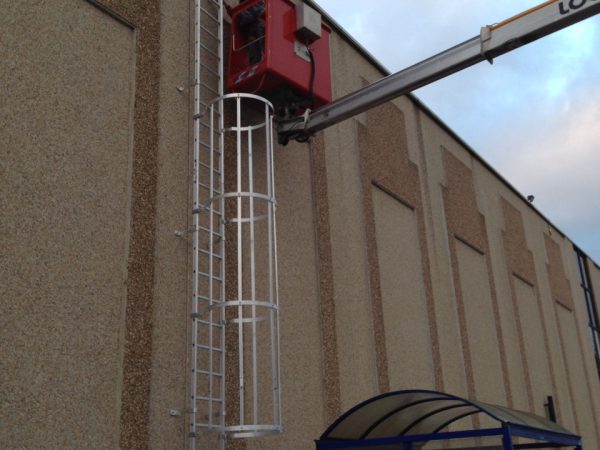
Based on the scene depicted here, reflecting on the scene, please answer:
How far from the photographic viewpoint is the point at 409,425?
366 inches

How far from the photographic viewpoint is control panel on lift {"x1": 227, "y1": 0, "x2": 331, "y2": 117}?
8922 millimetres

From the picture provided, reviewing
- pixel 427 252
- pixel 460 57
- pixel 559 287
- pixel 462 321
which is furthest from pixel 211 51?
pixel 559 287

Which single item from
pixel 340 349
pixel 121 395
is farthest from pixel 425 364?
pixel 121 395

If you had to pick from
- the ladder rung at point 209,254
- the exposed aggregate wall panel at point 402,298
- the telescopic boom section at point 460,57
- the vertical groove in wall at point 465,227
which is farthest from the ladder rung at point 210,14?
the vertical groove in wall at point 465,227

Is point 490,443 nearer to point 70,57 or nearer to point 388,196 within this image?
point 388,196

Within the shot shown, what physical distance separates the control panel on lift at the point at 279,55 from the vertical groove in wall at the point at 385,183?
2920mm

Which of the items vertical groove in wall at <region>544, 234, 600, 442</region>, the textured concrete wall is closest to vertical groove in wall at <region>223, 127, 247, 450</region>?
the textured concrete wall

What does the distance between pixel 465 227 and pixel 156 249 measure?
30.8 feet

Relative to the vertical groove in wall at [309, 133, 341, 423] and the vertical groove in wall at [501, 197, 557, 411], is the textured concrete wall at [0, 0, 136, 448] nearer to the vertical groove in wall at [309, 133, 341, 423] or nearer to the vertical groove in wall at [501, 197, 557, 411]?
the vertical groove in wall at [309, 133, 341, 423]

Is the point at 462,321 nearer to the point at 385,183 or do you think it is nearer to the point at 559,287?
the point at 385,183

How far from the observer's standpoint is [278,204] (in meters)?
9.90

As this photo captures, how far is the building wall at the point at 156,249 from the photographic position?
648 centimetres

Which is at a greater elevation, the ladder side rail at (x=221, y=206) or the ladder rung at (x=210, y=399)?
the ladder side rail at (x=221, y=206)

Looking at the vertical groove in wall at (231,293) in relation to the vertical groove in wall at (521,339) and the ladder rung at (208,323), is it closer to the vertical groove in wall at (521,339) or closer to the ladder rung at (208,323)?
the ladder rung at (208,323)
